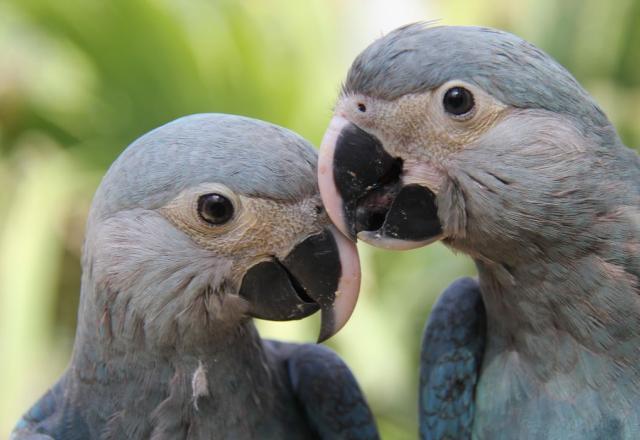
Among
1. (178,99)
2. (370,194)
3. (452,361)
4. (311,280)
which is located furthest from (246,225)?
(178,99)

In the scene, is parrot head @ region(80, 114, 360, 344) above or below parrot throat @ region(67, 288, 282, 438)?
above

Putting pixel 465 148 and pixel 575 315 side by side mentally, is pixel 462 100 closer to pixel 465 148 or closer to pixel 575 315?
pixel 465 148

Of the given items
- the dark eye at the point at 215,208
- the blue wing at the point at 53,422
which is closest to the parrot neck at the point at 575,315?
the dark eye at the point at 215,208

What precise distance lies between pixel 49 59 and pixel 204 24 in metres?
0.96

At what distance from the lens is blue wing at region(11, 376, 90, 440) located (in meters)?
2.13

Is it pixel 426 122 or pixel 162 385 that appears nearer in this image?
pixel 426 122

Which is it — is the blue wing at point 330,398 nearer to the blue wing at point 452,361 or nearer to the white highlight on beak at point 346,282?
the blue wing at point 452,361

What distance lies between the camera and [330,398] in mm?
2330

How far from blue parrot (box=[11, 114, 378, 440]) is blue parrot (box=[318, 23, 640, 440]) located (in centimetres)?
12

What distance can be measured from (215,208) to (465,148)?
591mm

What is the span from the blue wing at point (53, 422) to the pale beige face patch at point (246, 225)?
574 mm

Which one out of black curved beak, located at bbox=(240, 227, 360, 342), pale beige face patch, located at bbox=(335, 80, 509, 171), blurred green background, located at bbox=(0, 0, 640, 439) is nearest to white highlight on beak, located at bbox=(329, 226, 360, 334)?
black curved beak, located at bbox=(240, 227, 360, 342)

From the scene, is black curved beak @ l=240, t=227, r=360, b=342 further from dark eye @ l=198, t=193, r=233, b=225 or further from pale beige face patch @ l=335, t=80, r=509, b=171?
pale beige face patch @ l=335, t=80, r=509, b=171

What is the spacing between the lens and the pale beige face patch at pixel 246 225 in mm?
1987
